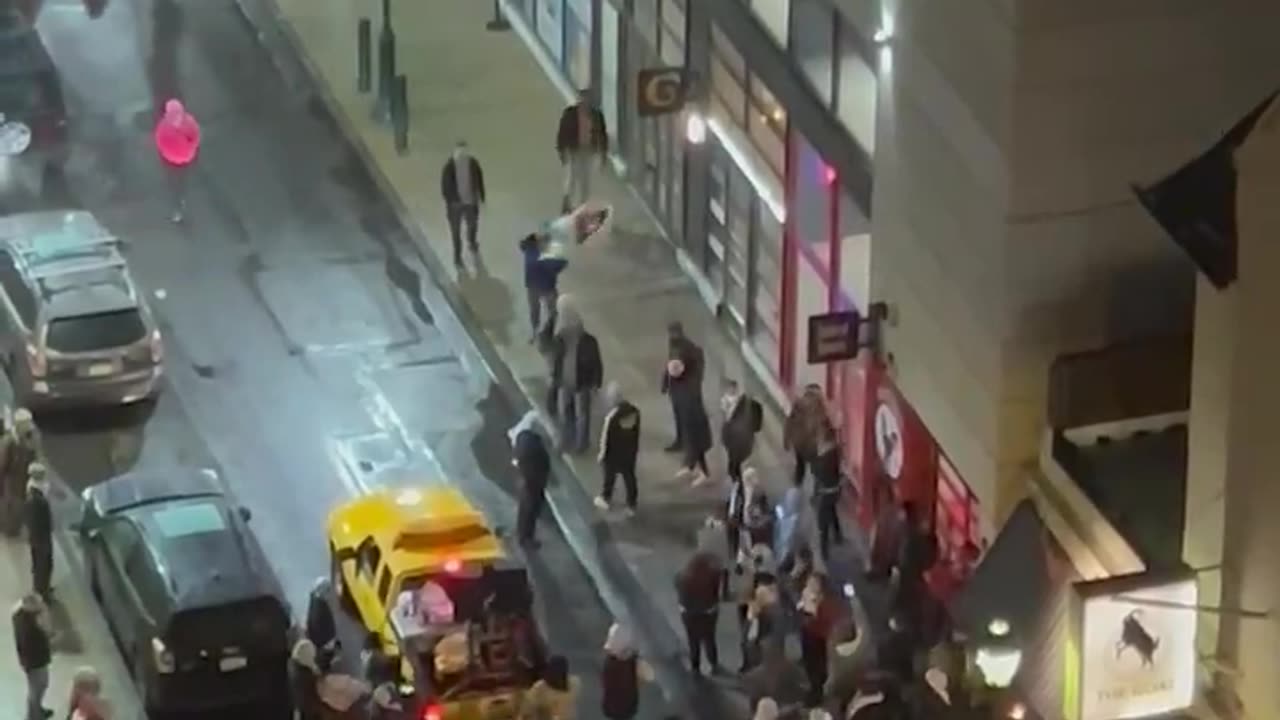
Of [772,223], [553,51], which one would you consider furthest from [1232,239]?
[553,51]

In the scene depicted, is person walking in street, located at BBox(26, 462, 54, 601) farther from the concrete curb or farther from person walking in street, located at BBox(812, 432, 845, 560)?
person walking in street, located at BBox(812, 432, 845, 560)

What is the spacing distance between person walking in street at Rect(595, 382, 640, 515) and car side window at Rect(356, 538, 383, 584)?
11.2 ft

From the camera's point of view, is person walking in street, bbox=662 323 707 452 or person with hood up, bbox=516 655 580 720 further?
person walking in street, bbox=662 323 707 452

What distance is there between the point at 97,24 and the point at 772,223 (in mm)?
14726

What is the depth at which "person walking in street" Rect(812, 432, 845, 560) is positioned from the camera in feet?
104

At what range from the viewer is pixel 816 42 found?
110 ft

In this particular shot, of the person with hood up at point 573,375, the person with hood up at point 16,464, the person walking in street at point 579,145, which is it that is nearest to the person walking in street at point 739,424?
the person with hood up at point 573,375

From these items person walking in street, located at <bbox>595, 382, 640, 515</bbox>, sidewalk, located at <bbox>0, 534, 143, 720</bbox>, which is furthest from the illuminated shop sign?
sidewalk, located at <bbox>0, 534, 143, 720</bbox>

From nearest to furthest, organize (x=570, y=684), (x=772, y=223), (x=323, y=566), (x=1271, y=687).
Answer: (x=1271, y=687)
(x=570, y=684)
(x=323, y=566)
(x=772, y=223)

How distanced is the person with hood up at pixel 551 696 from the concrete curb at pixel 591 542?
189 cm

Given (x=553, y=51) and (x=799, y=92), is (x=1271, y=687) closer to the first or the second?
(x=799, y=92)

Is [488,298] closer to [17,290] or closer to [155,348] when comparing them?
[155,348]

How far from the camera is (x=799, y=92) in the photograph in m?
33.9

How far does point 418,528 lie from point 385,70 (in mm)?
13947
